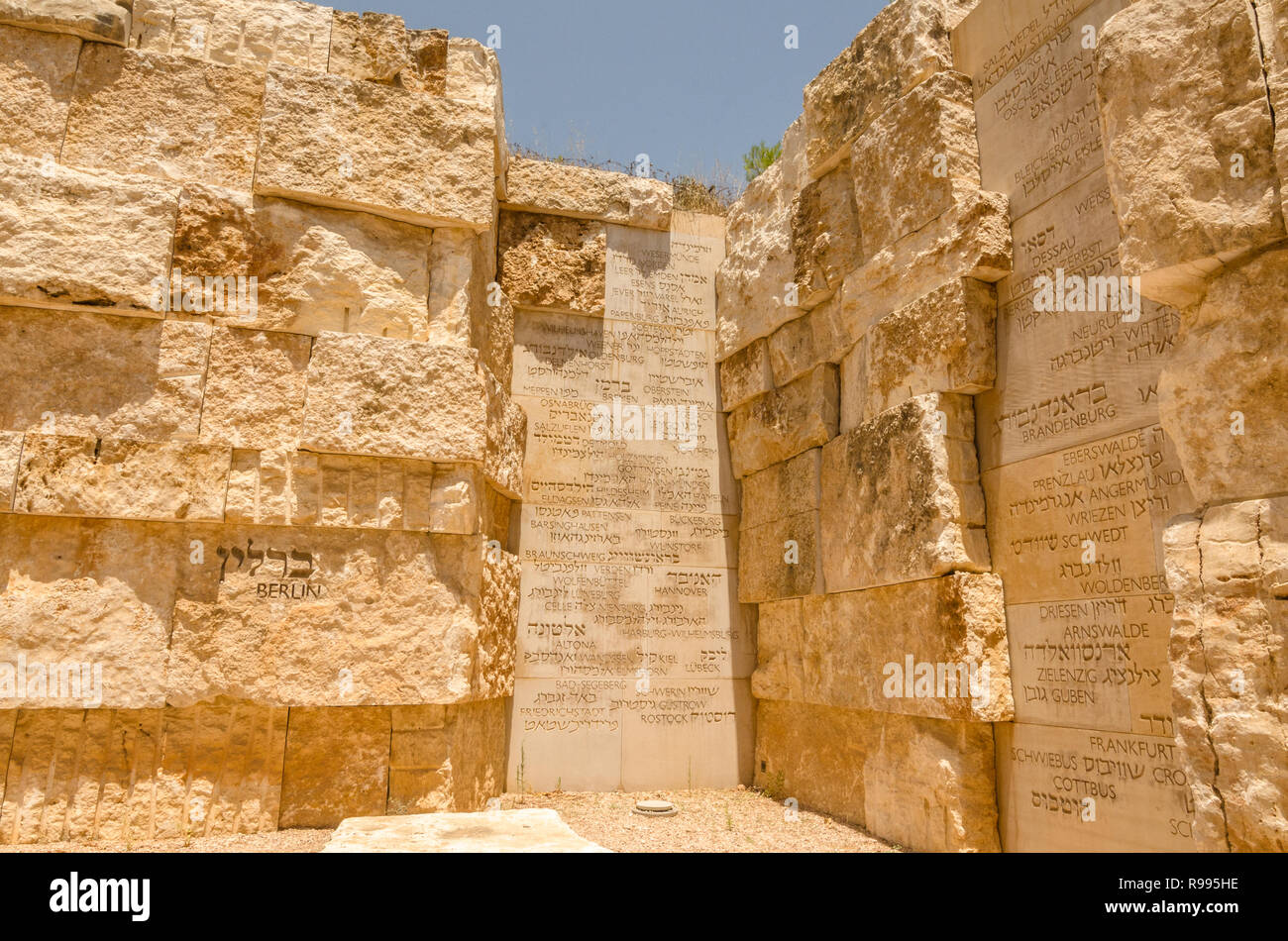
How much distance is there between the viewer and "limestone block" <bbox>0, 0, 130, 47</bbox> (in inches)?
168

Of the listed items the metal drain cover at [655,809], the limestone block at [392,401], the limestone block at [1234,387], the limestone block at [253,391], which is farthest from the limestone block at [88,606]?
the limestone block at [1234,387]

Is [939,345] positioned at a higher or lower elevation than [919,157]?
lower

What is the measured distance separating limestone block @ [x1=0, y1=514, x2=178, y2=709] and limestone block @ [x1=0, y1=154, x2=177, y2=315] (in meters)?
1.11

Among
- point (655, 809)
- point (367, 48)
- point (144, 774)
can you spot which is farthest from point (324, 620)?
point (367, 48)

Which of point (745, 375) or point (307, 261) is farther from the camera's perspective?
point (745, 375)

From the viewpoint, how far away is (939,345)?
160 inches

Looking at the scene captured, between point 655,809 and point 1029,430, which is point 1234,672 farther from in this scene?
point 655,809

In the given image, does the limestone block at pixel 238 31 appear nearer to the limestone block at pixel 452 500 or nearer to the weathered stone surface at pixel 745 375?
Answer: the limestone block at pixel 452 500

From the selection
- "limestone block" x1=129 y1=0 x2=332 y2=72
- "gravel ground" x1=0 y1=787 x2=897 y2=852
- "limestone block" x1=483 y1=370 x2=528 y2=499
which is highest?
"limestone block" x1=129 y1=0 x2=332 y2=72

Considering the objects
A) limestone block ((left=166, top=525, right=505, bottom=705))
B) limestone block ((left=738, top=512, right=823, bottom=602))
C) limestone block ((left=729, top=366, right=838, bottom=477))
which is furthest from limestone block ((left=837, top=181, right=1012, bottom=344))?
limestone block ((left=166, top=525, right=505, bottom=705))

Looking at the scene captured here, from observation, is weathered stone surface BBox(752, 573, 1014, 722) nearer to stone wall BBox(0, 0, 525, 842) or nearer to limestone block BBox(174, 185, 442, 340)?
stone wall BBox(0, 0, 525, 842)

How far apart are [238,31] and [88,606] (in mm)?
3225

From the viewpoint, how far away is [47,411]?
4.00 metres

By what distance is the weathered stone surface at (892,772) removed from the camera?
371cm
